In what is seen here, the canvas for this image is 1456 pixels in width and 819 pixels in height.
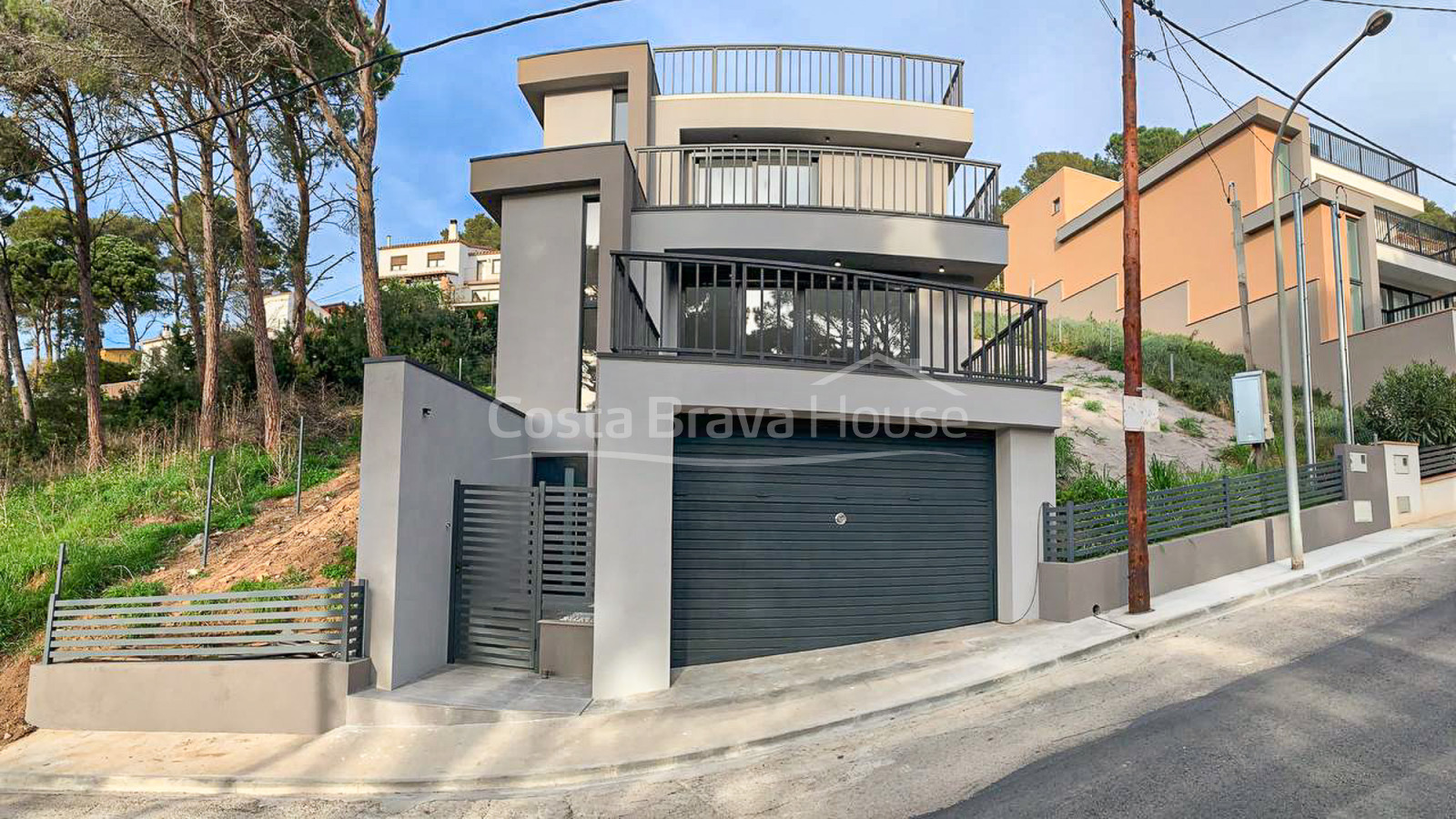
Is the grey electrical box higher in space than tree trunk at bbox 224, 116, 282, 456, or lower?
lower

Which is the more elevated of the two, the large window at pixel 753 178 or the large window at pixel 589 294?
the large window at pixel 753 178

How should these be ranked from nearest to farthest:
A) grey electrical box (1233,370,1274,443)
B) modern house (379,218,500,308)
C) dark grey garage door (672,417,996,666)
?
dark grey garage door (672,417,996,666), grey electrical box (1233,370,1274,443), modern house (379,218,500,308)

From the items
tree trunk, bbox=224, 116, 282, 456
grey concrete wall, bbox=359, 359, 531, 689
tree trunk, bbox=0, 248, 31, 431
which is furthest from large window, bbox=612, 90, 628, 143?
tree trunk, bbox=0, 248, 31, 431

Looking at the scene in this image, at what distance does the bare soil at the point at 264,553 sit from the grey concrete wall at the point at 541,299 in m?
3.07

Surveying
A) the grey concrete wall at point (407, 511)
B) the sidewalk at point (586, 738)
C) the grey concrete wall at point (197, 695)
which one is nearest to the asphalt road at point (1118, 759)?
the sidewalk at point (586, 738)

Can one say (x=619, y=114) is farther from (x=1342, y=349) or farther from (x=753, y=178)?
(x=1342, y=349)

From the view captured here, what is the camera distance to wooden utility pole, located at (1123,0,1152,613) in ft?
30.2

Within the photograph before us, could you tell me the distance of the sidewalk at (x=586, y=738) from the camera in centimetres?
595

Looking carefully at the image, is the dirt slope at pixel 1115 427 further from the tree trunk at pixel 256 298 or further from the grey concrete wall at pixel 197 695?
the tree trunk at pixel 256 298

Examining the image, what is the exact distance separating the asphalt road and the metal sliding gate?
102 inches

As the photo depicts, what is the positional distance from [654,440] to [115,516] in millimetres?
10522

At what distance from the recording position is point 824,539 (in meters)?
8.85

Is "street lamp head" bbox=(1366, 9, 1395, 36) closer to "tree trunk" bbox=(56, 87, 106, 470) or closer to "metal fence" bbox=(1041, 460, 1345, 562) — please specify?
"metal fence" bbox=(1041, 460, 1345, 562)

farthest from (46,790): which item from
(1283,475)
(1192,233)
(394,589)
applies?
(1192,233)
